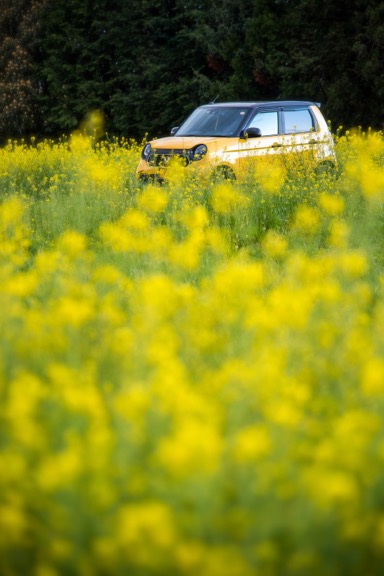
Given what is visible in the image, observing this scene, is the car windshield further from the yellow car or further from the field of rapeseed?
the field of rapeseed

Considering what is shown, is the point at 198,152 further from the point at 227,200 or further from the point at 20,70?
the point at 20,70

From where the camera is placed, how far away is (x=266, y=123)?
12164mm

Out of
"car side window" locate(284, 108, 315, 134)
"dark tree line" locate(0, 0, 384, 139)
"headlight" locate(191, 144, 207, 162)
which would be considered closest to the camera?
"headlight" locate(191, 144, 207, 162)

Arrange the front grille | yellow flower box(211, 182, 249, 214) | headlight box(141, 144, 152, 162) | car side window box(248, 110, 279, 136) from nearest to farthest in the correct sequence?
yellow flower box(211, 182, 249, 214), the front grille, headlight box(141, 144, 152, 162), car side window box(248, 110, 279, 136)

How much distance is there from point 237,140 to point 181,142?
31.5 inches

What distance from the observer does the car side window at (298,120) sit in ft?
40.6

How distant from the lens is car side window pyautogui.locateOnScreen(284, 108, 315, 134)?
12.4 metres

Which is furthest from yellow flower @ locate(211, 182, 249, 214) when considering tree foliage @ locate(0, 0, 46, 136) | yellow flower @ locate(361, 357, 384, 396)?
tree foliage @ locate(0, 0, 46, 136)

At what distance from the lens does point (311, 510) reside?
216 cm

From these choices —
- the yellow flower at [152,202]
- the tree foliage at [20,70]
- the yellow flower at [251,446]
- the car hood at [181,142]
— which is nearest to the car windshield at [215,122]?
the car hood at [181,142]

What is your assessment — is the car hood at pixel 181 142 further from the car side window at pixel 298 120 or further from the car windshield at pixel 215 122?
the car side window at pixel 298 120

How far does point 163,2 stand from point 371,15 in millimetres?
12696

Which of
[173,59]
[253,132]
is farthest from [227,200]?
[173,59]

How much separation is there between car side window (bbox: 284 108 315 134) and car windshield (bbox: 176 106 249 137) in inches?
28.5
